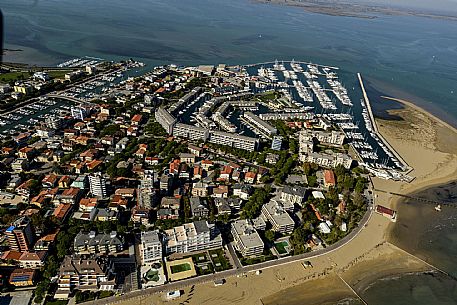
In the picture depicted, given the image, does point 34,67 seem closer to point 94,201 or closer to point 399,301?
point 94,201

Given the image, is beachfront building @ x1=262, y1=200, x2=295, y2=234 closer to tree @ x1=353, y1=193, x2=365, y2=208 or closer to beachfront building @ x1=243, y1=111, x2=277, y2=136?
tree @ x1=353, y1=193, x2=365, y2=208

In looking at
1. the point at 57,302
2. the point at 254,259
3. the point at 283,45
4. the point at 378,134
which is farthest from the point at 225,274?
the point at 283,45

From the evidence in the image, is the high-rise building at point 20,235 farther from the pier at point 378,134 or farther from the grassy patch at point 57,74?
the grassy patch at point 57,74

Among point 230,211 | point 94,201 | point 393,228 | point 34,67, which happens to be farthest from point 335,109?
point 34,67

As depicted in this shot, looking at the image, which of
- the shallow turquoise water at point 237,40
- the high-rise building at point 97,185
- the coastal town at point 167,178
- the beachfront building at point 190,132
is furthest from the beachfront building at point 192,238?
the shallow turquoise water at point 237,40

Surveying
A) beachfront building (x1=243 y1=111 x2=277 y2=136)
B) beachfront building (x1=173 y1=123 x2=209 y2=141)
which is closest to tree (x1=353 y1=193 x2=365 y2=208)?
beachfront building (x1=243 y1=111 x2=277 y2=136)

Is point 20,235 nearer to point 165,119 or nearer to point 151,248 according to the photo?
point 151,248
